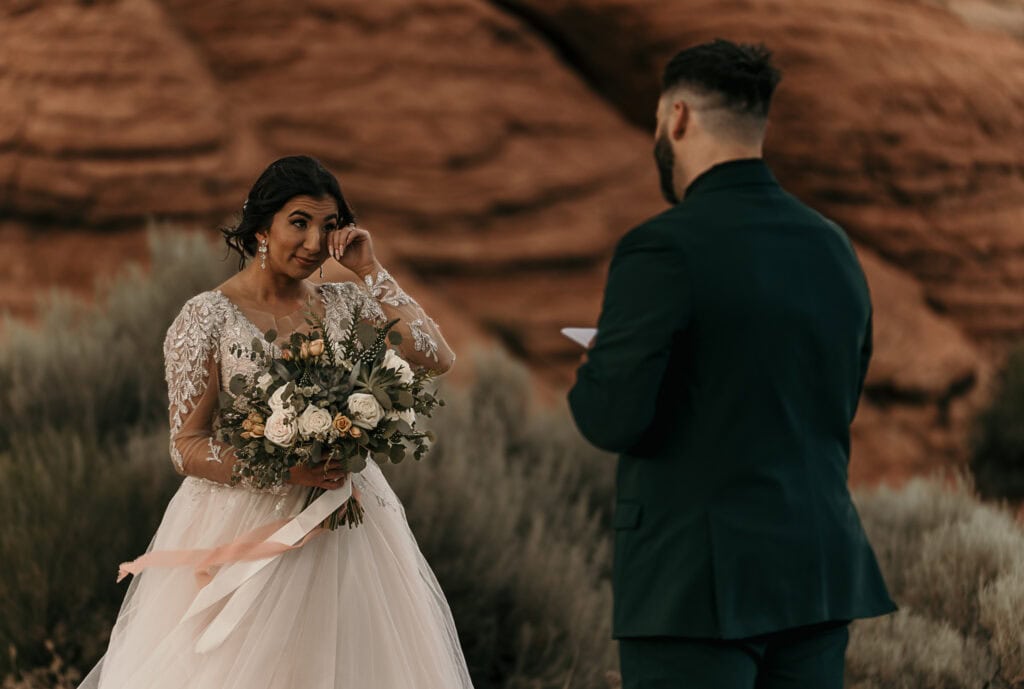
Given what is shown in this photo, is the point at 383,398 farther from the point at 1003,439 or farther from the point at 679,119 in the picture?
the point at 1003,439

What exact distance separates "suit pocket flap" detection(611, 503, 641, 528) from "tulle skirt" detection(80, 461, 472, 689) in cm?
116

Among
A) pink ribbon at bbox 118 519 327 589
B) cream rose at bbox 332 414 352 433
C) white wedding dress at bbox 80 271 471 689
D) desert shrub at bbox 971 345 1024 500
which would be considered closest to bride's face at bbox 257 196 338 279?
white wedding dress at bbox 80 271 471 689

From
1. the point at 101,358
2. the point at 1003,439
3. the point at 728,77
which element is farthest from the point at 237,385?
the point at 1003,439

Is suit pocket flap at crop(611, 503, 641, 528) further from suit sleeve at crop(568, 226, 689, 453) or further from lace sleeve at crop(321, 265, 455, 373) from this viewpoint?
lace sleeve at crop(321, 265, 455, 373)

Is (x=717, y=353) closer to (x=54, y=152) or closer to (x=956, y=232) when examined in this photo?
(x=54, y=152)

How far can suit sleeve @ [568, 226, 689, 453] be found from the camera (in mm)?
2637

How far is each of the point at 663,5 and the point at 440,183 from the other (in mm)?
2407

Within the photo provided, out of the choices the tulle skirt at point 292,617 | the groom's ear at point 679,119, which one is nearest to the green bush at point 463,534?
the tulle skirt at point 292,617

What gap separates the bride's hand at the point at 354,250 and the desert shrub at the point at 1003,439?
6.81 m

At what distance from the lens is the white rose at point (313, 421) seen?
3309mm

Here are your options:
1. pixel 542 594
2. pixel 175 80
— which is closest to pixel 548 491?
pixel 542 594

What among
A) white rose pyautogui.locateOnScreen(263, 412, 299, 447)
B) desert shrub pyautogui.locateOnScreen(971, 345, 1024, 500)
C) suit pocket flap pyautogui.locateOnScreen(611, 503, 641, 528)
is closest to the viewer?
suit pocket flap pyautogui.locateOnScreen(611, 503, 641, 528)

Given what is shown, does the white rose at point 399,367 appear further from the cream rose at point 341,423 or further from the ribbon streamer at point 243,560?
the ribbon streamer at point 243,560

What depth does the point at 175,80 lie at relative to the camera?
9289 millimetres
